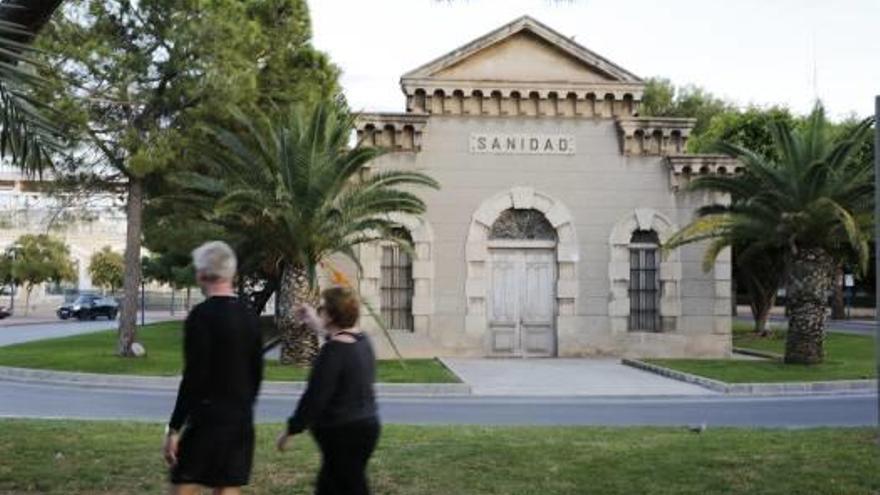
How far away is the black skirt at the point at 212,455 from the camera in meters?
5.31

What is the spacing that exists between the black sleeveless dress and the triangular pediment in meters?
21.1

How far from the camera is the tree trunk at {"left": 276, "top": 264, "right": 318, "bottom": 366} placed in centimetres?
2203

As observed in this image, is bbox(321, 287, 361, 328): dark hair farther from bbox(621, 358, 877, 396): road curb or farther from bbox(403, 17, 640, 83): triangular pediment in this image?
bbox(403, 17, 640, 83): triangular pediment

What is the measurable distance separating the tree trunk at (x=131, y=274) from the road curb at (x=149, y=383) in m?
2.97

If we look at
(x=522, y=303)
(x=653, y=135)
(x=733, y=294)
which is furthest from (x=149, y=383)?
(x=733, y=294)

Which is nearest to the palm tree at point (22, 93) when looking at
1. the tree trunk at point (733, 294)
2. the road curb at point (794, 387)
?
the road curb at point (794, 387)

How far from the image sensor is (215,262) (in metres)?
5.43

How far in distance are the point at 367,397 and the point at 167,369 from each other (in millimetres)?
16669

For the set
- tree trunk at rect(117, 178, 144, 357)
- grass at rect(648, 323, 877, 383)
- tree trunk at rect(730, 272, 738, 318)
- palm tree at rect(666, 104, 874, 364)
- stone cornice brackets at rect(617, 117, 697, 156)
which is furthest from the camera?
tree trunk at rect(730, 272, 738, 318)

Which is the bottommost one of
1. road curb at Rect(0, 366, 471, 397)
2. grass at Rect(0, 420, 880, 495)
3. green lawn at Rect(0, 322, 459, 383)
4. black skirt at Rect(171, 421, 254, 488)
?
road curb at Rect(0, 366, 471, 397)

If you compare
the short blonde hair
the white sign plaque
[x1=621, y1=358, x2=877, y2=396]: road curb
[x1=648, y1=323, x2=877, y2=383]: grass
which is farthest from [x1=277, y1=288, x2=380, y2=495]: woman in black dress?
the white sign plaque

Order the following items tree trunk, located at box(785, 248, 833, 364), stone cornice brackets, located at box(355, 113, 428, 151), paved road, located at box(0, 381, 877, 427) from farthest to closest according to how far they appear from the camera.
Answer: stone cornice brackets, located at box(355, 113, 428, 151) < tree trunk, located at box(785, 248, 833, 364) < paved road, located at box(0, 381, 877, 427)

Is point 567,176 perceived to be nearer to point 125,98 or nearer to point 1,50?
point 125,98

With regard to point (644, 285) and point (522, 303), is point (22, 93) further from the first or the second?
point (644, 285)
